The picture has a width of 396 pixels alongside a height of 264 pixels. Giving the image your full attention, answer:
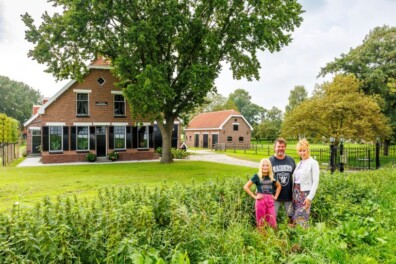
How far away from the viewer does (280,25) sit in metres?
18.9

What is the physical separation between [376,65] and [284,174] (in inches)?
1071

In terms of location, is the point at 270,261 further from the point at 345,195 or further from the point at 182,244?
the point at 345,195

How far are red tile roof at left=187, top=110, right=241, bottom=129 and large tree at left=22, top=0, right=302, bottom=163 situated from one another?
2348 cm

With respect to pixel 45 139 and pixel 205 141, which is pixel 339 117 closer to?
pixel 45 139

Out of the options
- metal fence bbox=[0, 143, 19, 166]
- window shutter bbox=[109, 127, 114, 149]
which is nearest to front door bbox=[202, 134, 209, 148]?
window shutter bbox=[109, 127, 114, 149]

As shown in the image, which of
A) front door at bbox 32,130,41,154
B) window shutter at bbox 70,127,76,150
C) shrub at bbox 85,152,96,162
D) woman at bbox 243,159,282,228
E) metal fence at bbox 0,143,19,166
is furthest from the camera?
front door at bbox 32,130,41,154

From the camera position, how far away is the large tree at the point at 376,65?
25250 millimetres

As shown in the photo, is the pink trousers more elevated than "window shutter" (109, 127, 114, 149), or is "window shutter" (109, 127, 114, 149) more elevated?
"window shutter" (109, 127, 114, 149)

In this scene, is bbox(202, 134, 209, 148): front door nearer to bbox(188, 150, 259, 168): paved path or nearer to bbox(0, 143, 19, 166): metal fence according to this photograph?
bbox(188, 150, 259, 168): paved path

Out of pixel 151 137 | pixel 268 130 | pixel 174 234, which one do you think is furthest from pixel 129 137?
pixel 268 130

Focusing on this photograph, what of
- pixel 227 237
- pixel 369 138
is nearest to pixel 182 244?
pixel 227 237

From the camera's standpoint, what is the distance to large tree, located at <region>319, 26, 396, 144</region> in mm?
25250

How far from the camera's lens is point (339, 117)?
1998cm

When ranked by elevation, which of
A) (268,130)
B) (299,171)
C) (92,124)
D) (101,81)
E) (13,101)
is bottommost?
(299,171)
